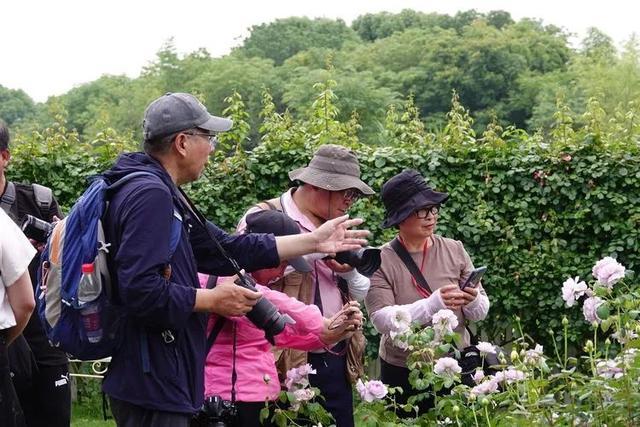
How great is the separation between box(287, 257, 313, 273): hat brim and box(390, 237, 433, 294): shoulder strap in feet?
2.83

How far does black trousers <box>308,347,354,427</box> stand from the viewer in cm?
464

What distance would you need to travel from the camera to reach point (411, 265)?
16.8 feet

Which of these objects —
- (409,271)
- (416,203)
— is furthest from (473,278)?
(416,203)

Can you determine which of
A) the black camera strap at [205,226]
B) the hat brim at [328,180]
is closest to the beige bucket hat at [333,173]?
the hat brim at [328,180]

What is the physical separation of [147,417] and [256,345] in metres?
0.75

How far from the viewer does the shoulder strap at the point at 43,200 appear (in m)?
5.18

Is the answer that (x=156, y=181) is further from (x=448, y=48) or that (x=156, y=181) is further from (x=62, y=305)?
(x=448, y=48)

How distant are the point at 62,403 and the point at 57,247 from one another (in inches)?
80.5

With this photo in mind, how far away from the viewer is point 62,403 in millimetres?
5285

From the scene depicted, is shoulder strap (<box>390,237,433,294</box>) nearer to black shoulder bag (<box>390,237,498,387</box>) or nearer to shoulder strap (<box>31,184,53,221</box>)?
black shoulder bag (<box>390,237,498,387</box>)

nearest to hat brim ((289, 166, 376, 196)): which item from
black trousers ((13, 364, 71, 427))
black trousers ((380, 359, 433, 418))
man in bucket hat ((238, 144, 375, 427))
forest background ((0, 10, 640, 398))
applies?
man in bucket hat ((238, 144, 375, 427))

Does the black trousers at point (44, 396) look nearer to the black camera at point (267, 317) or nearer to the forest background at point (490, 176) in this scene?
the black camera at point (267, 317)

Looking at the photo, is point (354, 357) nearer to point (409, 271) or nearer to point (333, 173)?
point (409, 271)

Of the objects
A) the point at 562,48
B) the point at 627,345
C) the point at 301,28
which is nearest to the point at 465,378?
the point at 627,345
